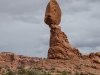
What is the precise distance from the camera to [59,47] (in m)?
35.4

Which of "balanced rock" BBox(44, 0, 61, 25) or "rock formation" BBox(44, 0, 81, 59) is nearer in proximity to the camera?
"rock formation" BBox(44, 0, 81, 59)

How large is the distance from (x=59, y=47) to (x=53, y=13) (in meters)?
4.43

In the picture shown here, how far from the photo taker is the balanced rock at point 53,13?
3669 cm

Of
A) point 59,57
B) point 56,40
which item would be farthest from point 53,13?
point 59,57

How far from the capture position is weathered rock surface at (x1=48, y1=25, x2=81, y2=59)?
116ft

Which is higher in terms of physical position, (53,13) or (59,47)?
(53,13)

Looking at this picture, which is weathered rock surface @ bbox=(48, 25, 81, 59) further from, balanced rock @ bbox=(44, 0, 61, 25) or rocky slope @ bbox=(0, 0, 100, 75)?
balanced rock @ bbox=(44, 0, 61, 25)

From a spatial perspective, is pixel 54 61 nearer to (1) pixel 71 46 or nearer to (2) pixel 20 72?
(1) pixel 71 46

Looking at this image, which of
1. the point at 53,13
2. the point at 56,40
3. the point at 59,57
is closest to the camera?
the point at 59,57

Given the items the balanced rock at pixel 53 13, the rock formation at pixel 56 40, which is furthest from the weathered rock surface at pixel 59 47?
the balanced rock at pixel 53 13

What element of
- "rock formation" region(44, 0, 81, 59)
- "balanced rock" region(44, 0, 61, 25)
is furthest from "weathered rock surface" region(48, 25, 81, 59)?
"balanced rock" region(44, 0, 61, 25)

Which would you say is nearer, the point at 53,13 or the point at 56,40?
the point at 56,40

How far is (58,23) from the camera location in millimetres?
37344

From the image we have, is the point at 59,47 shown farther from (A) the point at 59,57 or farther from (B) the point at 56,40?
(A) the point at 59,57
